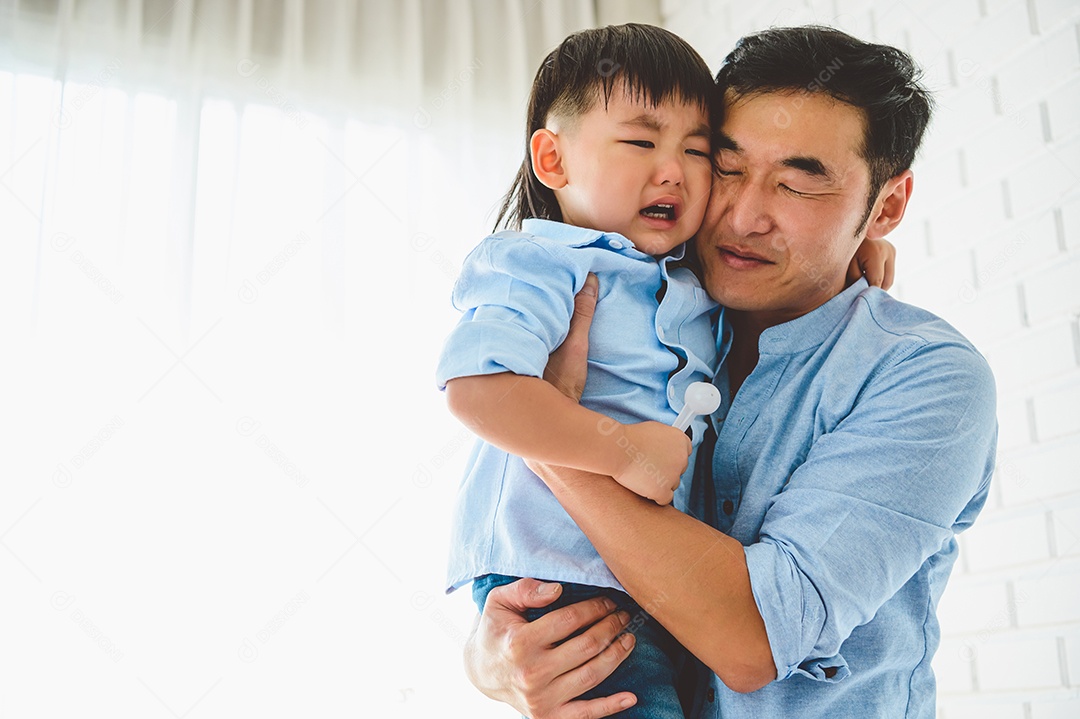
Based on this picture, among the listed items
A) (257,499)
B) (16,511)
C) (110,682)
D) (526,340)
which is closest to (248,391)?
(257,499)

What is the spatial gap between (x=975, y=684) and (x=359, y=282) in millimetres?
1776

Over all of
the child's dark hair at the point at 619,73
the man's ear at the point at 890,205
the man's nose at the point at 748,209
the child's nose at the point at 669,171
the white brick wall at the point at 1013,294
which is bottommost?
the white brick wall at the point at 1013,294

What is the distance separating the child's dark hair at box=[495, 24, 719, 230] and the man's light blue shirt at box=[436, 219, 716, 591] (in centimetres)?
21

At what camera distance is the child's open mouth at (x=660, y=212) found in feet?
4.43

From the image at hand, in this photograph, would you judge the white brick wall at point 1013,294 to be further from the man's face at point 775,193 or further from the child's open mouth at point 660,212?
the child's open mouth at point 660,212

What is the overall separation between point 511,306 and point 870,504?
0.45m

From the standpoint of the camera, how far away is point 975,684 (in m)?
2.05

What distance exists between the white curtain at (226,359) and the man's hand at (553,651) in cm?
144

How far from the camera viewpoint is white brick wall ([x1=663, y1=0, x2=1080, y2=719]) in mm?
1910

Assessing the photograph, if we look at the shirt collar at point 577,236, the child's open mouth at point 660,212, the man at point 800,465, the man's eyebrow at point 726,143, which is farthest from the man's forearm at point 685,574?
the man's eyebrow at point 726,143

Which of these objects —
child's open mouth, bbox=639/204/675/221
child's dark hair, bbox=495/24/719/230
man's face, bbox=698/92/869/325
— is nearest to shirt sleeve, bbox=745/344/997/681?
man's face, bbox=698/92/869/325

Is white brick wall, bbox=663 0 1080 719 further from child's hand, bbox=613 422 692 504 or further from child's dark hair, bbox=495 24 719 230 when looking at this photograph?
child's hand, bbox=613 422 692 504

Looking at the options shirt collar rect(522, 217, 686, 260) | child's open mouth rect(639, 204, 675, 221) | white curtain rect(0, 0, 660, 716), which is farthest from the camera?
white curtain rect(0, 0, 660, 716)

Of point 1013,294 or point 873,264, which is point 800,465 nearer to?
point 873,264
